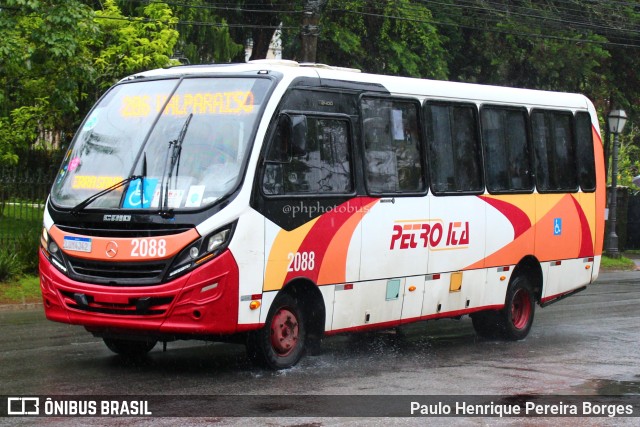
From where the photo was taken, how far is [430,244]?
41.4ft

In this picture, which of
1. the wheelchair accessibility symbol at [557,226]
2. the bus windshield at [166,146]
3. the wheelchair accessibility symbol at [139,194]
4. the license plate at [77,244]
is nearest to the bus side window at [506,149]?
the wheelchair accessibility symbol at [557,226]

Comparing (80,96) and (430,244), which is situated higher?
(80,96)

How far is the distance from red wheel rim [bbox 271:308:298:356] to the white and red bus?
0.02 m

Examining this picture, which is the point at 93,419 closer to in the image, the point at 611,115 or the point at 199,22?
the point at 199,22

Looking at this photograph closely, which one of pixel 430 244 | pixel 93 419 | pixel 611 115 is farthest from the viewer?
pixel 611 115

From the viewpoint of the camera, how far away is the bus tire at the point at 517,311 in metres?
14.2

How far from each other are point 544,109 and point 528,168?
103 cm

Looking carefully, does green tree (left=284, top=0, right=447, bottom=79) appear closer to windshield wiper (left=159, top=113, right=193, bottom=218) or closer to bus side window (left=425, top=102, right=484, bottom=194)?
bus side window (left=425, top=102, right=484, bottom=194)

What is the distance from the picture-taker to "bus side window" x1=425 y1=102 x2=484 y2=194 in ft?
42.5

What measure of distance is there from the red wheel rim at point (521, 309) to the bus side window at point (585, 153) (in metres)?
2.08

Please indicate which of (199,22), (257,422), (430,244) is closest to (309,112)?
(430,244)

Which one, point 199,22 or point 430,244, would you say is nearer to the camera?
point 430,244

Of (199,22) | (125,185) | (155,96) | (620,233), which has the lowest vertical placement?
(620,233)

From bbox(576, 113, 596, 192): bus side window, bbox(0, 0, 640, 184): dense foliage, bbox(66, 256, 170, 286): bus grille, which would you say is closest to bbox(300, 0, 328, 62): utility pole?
bbox(0, 0, 640, 184): dense foliage
